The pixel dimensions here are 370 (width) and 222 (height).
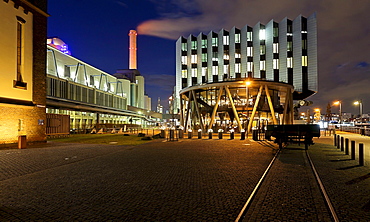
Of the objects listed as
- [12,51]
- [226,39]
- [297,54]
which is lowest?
[12,51]

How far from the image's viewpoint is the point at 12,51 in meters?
19.2

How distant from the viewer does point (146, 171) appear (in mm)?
9562

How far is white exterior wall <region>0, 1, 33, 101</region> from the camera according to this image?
60.3ft

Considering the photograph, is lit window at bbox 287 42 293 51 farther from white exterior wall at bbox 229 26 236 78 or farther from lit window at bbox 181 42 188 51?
lit window at bbox 181 42 188 51

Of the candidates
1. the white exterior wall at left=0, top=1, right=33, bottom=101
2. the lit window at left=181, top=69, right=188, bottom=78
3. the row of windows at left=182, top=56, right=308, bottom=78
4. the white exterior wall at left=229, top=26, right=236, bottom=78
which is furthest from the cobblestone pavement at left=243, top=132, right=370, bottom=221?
the lit window at left=181, top=69, right=188, bottom=78

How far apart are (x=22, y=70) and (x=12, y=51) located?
1.52 m

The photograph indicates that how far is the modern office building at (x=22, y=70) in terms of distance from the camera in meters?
18.4

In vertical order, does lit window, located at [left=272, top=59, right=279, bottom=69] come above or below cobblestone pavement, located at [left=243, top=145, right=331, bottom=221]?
above

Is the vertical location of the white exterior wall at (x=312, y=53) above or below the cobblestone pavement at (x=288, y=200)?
above

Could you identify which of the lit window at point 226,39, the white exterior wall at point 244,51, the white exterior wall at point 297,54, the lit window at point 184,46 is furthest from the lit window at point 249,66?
the lit window at point 184,46

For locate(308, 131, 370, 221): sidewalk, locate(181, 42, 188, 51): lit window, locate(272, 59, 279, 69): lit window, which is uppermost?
locate(181, 42, 188, 51): lit window

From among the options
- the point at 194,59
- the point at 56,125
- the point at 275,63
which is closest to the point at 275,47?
the point at 275,63

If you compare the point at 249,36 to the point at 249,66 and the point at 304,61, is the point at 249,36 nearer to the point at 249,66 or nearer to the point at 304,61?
the point at 249,66

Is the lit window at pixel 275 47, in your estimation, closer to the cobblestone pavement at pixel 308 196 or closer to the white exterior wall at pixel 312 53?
the white exterior wall at pixel 312 53
